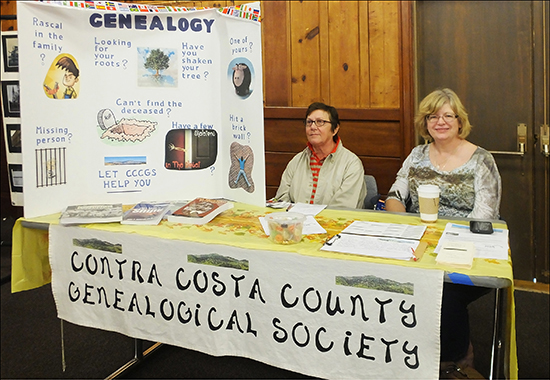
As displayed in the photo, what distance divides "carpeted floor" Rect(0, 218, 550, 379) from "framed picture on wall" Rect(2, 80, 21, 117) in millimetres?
1140

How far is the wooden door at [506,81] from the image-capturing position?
3225 millimetres

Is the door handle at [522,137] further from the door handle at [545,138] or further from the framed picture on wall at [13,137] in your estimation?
the framed picture on wall at [13,137]

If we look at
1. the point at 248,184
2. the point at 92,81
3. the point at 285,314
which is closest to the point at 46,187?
the point at 92,81

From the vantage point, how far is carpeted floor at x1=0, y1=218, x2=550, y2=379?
2434mm

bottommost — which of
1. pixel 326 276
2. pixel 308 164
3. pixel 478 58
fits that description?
pixel 326 276

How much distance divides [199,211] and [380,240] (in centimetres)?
72

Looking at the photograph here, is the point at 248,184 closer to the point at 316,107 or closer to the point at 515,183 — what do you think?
the point at 316,107

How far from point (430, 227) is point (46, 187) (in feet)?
4.91

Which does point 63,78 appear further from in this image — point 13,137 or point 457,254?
point 457,254

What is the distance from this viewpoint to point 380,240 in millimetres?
1756

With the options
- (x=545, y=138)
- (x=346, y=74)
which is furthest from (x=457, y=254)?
(x=346, y=74)

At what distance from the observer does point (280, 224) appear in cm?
175

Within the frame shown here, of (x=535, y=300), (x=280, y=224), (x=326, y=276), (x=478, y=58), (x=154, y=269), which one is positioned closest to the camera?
(x=326, y=276)

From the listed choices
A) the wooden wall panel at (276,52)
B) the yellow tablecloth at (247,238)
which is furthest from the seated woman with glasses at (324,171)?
the wooden wall panel at (276,52)
